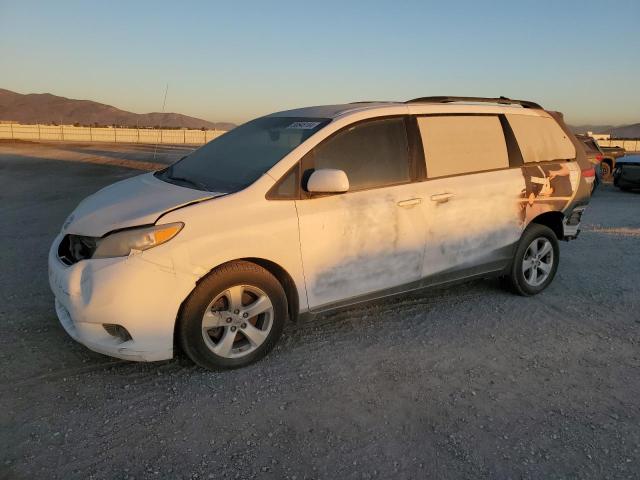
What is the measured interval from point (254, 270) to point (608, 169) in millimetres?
18971

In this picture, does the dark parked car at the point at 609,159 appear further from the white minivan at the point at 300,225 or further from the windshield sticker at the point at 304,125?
the windshield sticker at the point at 304,125

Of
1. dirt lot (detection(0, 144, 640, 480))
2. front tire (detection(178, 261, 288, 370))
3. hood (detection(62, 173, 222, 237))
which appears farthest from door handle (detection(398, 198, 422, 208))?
hood (detection(62, 173, 222, 237))

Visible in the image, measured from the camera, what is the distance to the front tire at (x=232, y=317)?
11.2 ft

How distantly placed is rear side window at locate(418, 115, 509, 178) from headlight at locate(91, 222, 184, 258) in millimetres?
2182

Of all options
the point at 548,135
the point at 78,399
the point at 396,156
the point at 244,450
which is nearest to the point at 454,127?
the point at 396,156

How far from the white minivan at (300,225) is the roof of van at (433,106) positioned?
3 cm

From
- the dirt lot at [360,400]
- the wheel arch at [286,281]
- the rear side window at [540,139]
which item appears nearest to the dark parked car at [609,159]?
the rear side window at [540,139]

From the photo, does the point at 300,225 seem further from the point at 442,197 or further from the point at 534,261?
the point at 534,261

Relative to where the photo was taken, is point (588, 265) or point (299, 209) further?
point (588, 265)

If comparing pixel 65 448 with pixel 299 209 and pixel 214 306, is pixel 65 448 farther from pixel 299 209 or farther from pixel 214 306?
pixel 299 209

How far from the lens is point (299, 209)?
146 inches

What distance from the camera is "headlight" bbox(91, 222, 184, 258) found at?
328 cm

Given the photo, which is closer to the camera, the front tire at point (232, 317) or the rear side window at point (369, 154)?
the front tire at point (232, 317)

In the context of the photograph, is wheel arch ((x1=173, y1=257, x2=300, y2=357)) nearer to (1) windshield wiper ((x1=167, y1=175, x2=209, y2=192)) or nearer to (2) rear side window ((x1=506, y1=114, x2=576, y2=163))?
(1) windshield wiper ((x1=167, y1=175, x2=209, y2=192))
